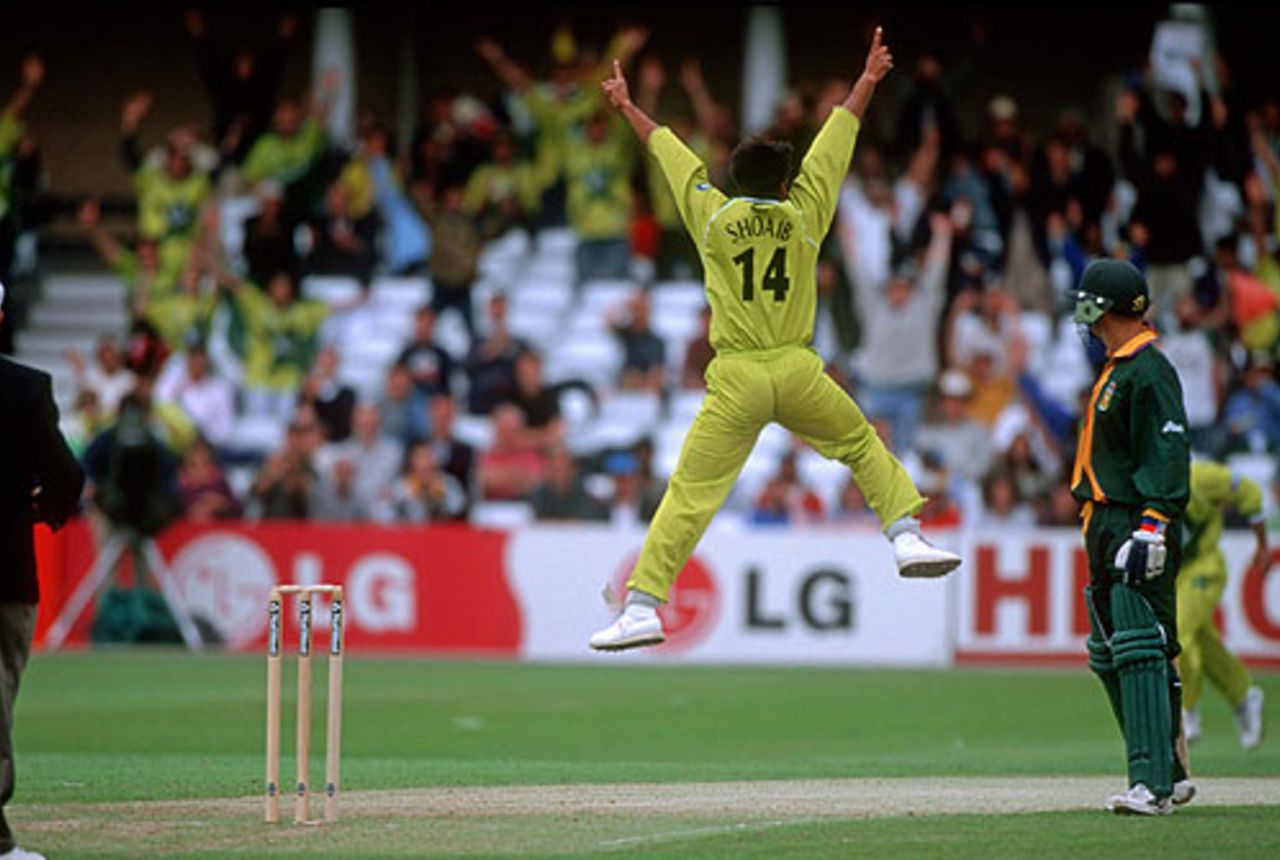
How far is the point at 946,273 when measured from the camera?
27.3 metres

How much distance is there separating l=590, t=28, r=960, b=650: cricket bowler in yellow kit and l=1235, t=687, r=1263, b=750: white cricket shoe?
5.90m

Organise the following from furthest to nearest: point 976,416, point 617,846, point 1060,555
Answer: point 976,416, point 1060,555, point 617,846

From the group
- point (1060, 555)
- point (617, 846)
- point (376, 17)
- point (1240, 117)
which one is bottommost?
point (617, 846)

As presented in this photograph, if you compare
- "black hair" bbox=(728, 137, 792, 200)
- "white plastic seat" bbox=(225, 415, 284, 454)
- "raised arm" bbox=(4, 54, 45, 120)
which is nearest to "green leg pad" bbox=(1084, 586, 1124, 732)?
"black hair" bbox=(728, 137, 792, 200)

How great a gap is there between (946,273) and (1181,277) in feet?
8.10

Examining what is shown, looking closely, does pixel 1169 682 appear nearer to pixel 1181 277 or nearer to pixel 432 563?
Result: pixel 432 563

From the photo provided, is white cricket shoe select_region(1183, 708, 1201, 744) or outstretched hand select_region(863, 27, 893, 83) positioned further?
white cricket shoe select_region(1183, 708, 1201, 744)

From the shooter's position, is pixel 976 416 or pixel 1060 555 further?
pixel 976 416

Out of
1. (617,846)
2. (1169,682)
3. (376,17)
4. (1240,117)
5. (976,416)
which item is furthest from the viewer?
(376,17)

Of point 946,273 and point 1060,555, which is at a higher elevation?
point 946,273

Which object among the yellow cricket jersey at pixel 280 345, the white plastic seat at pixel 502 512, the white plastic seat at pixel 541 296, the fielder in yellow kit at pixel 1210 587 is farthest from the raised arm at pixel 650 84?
the fielder in yellow kit at pixel 1210 587

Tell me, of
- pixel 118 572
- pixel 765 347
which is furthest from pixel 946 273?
pixel 765 347

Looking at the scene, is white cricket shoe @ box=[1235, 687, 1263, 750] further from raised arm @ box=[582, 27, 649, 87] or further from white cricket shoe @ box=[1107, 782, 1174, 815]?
raised arm @ box=[582, 27, 649, 87]

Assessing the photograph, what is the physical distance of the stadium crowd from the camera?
25.6m
